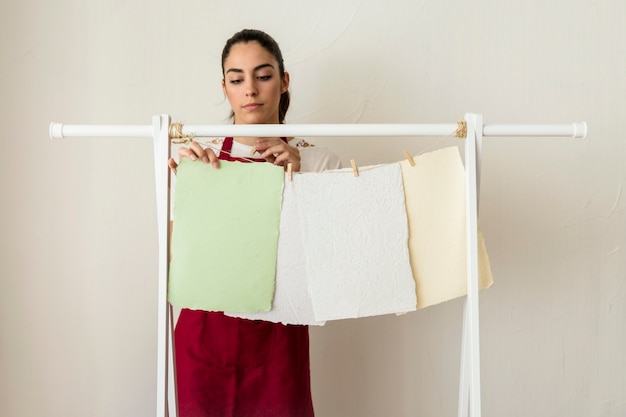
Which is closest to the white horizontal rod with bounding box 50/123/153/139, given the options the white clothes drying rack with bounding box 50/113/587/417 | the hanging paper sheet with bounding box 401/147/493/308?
the white clothes drying rack with bounding box 50/113/587/417

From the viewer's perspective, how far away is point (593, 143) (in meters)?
1.79

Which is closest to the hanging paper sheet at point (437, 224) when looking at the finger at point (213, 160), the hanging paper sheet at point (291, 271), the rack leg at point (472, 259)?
the rack leg at point (472, 259)

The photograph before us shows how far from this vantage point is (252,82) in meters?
1.36

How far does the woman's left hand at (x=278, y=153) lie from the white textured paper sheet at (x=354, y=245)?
75 millimetres

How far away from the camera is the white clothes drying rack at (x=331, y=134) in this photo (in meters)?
1.10

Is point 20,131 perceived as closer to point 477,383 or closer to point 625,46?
point 477,383

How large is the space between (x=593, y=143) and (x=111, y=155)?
53.5 inches

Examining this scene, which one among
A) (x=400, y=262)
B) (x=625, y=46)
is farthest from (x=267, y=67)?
(x=625, y=46)

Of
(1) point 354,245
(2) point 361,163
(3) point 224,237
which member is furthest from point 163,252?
(2) point 361,163

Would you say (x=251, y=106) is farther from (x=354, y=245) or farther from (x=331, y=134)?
(x=354, y=245)

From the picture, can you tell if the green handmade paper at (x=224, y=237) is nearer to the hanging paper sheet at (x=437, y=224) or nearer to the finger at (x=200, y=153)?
the finger at (x=200, y=153)

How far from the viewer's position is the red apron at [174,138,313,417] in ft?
4.66

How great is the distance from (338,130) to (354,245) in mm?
207

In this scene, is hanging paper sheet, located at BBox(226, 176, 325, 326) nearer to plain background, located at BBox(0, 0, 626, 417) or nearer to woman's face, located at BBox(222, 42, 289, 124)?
woman's face, located at BBox(222, 42, 289, 124)
